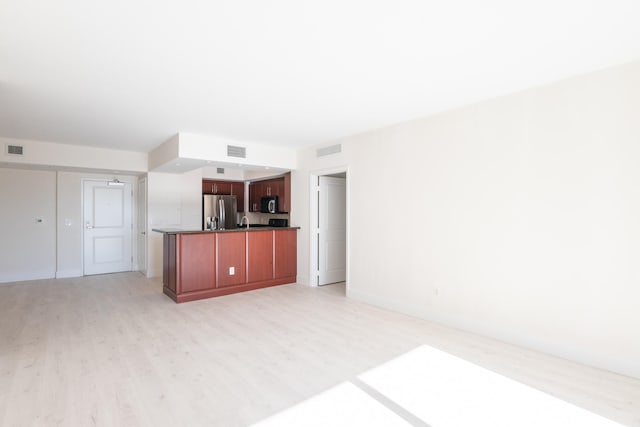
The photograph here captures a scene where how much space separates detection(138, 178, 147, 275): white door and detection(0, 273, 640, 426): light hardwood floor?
80.2 inches

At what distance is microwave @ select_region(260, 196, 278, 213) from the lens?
25.2 ft

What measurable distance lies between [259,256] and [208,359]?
2831mm

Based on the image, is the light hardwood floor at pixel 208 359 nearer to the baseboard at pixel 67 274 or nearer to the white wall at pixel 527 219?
the white wall at pixel 527 219

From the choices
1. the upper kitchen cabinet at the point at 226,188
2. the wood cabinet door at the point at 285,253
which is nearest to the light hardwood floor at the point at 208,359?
the wood cabinet door at the point at 285,253

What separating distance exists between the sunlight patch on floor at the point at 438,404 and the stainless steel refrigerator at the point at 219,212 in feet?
19.6

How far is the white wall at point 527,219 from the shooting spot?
260 cm

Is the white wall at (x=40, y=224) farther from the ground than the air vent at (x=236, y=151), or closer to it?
closer to it

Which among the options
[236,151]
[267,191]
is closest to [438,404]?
[236,151]

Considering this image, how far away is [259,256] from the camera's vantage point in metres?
5.62

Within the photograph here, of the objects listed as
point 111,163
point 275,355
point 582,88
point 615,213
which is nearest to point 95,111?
point 111,163

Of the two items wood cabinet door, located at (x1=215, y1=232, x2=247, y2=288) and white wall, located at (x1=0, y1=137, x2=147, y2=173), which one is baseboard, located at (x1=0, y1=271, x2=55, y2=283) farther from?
wood cabinet door, located at (x1=215, y1=232, x2=247, y2=288)

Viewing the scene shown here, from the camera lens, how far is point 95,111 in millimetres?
3805

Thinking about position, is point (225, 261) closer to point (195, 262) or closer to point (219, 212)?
point (195, 262)

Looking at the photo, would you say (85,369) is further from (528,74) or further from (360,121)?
(528,74)
